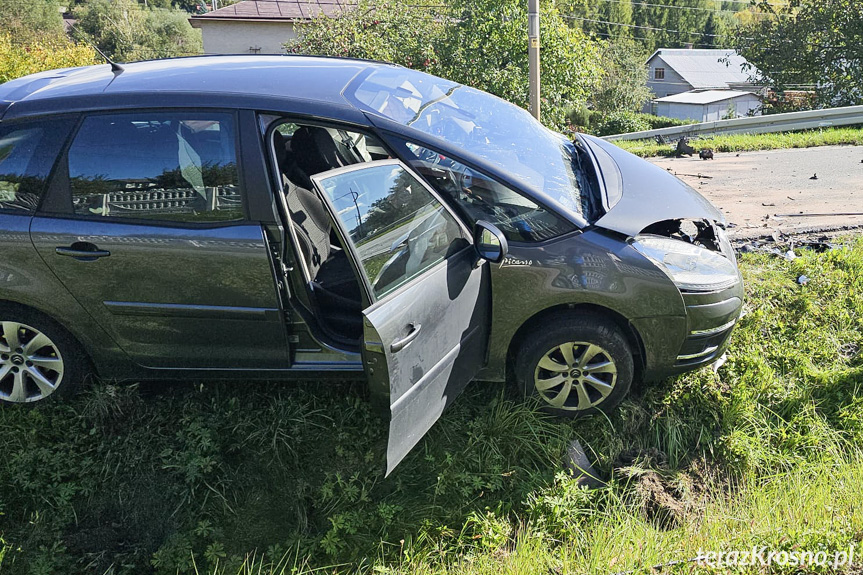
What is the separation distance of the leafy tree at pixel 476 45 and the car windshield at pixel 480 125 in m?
10.4

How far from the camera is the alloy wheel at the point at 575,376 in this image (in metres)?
3.46

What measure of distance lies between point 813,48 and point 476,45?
1841cm

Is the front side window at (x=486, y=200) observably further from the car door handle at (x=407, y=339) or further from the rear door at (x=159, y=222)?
the rear door at (x=159, y=222)

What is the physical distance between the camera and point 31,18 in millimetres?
44000

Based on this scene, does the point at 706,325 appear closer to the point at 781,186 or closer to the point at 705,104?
the point at 781,186

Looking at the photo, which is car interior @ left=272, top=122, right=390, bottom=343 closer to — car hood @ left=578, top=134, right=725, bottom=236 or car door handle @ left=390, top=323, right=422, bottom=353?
car door handle @ left=390, top=323, right=422, bottom=353

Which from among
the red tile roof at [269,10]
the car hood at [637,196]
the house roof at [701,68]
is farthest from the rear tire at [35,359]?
the house roof at [701,68]

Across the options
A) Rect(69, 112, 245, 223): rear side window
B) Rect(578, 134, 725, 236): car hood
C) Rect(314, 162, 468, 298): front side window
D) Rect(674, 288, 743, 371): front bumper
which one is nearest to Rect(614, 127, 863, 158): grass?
Rect(578, 134, 725, 236): car hood

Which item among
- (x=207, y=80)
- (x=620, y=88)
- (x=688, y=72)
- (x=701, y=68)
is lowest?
(x=688, y=72)

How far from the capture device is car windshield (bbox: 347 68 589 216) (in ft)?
11.4

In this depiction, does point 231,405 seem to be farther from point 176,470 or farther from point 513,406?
point 513,406

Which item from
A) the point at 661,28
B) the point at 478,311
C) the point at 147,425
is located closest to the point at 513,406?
the point at 478,311

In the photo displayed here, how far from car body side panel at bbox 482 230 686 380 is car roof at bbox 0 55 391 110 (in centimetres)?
123

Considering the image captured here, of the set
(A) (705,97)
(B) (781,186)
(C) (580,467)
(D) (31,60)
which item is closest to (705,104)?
(A) (705,97)
